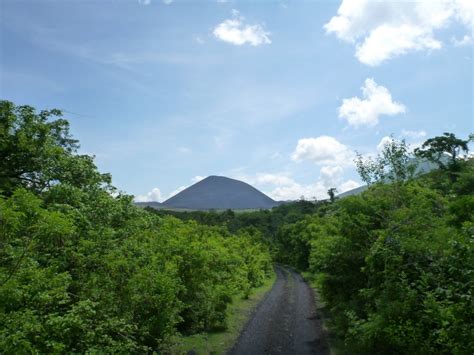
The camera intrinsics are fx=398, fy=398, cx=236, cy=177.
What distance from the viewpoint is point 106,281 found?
32.8 feet

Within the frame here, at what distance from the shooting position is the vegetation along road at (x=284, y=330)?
53.7ft

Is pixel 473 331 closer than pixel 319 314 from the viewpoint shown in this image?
Yes

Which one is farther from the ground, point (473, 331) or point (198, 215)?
point (198, 215)

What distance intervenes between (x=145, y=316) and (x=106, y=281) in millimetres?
2040

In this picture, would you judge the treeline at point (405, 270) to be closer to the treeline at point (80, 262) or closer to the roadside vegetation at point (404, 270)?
the roadside vegetation at point (404, 270)

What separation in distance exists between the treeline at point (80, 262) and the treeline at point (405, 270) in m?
5.42

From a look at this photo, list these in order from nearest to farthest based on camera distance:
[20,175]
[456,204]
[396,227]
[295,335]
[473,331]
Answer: [473,331] → [456,204] → [396,227] → [20,175] → [295,335]

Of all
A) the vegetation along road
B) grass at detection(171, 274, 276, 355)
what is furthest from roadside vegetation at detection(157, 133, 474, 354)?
grass at detection(171, 274, 276, 355)

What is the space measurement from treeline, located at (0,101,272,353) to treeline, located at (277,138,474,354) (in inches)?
213

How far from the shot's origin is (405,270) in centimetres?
970

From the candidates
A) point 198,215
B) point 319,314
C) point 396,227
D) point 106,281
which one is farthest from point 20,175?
point 198,215

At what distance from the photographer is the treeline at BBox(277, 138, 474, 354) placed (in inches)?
241

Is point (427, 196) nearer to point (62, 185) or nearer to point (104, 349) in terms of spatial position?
point (104, 349)

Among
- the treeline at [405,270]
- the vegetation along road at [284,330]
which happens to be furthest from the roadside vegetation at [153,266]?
the vegetation along road at [284,330]
